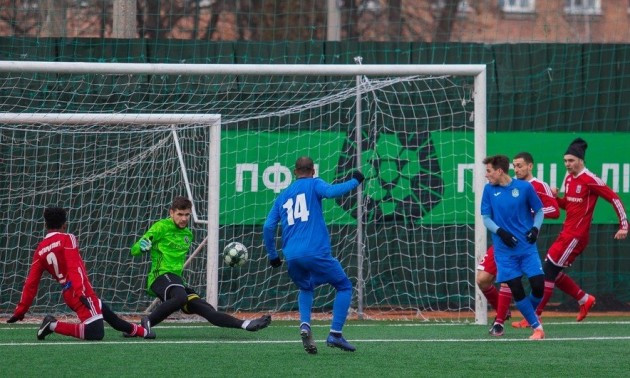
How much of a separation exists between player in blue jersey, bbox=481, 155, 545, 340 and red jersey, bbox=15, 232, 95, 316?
11.3ft

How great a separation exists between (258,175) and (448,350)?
15.5 ft

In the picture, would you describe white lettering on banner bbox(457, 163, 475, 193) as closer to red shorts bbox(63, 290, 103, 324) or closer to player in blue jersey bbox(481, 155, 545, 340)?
player in blue jersey bbox(481, 155, 545, 340)

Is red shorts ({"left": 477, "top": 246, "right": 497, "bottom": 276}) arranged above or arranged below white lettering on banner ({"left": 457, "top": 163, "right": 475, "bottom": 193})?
below

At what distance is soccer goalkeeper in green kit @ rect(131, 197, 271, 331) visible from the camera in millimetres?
10125

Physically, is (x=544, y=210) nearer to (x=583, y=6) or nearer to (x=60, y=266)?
(x=60, y=266)

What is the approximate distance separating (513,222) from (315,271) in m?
2.14

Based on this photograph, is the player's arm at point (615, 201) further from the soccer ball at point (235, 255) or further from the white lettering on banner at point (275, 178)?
the soccer ball at point (235, 255)

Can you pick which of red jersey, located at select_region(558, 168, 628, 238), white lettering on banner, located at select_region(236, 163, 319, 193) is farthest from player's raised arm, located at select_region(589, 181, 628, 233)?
white lettering on banner, located at select_region(236, 163, 319, 193)

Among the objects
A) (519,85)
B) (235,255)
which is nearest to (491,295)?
(235,255)

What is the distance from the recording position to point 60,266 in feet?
31.4

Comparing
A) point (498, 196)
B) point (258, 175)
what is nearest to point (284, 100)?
point (258, 175)

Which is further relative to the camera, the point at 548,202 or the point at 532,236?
the point at 548,202

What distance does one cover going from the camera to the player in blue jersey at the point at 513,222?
1001 cm

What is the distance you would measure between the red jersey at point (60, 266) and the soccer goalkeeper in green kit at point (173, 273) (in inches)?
25.0
